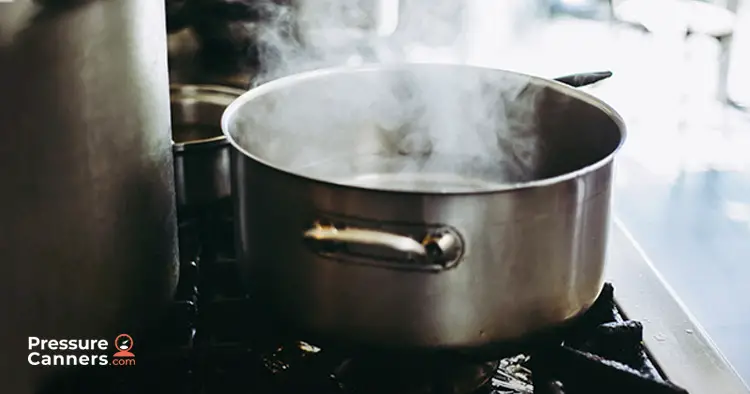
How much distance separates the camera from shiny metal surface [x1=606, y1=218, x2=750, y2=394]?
2.15ft

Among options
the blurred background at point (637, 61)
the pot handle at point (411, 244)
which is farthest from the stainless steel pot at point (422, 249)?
the blurred background at point (637, 61)

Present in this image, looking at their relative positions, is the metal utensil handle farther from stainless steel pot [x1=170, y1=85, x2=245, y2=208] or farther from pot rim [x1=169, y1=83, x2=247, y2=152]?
pot rim [x1=169, y1=83, x2=247, y2=152]

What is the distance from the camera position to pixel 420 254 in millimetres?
528

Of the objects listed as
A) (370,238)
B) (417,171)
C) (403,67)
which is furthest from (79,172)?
(417,171)

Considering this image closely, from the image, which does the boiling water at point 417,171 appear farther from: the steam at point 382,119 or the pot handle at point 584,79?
the pot handle at point 584,79

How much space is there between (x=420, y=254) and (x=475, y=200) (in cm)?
5

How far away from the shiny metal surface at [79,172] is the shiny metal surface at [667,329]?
386 millimetres

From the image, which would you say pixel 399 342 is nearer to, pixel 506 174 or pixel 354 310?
pixel 354 310

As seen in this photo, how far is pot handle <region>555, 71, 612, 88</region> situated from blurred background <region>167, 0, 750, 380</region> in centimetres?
37

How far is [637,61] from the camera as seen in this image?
270cm

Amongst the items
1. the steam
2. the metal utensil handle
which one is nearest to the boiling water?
the steam

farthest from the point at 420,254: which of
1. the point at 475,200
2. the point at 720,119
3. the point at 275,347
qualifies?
the point at 720,119

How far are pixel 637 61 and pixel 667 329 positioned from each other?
2.12m

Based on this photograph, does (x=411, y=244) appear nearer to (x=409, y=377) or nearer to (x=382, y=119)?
(x=409, y=377)
